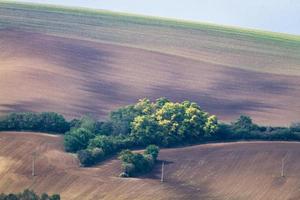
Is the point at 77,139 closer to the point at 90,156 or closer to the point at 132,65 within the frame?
the point at 90,156

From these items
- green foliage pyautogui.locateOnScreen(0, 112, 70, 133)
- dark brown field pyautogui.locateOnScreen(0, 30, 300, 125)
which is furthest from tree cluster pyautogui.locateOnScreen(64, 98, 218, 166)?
dark brown field pyautogui.locateOnScreen(0, 30, 300, 125)

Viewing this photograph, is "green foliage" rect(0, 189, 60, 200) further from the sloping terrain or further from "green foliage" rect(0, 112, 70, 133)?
"green foliage" rect(0, 112, 70, 133)

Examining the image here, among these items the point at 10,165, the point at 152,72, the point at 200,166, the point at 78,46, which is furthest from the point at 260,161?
the point at 78,46

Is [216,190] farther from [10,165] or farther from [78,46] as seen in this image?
[78,46]

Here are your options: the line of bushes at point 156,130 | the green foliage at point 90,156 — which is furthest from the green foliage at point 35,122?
the green foliage at point 90,156

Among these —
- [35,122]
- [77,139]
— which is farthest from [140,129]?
[35,122]

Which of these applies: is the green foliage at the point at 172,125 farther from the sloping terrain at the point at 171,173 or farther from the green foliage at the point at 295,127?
the green foliage at the point at 295,127
